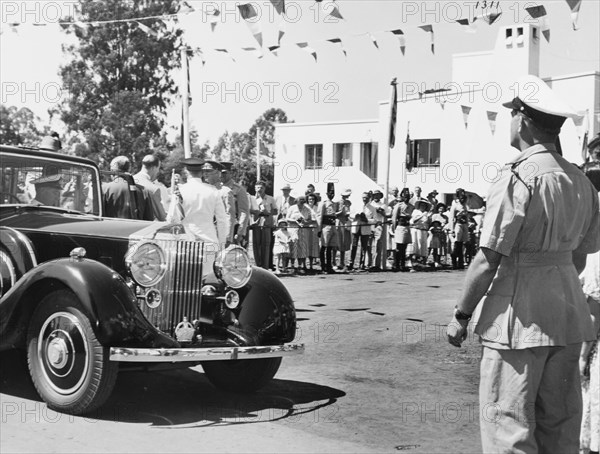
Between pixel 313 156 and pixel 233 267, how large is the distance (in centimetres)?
3742

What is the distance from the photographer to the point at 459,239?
1928 centimetres

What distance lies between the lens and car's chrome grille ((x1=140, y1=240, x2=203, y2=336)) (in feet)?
19.8

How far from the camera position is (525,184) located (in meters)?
3.47

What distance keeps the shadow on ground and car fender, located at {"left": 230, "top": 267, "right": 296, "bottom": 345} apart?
1.50 ft

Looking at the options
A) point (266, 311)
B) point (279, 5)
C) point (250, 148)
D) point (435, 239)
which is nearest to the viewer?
point (266, 311)

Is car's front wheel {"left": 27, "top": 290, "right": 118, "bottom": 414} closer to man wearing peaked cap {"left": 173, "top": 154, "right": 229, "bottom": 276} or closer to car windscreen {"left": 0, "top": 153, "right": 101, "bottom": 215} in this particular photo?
car windscreen {"left": 0, "top": 153, "right": 101, "bottom": 215}

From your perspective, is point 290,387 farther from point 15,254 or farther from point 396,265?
point 396,265

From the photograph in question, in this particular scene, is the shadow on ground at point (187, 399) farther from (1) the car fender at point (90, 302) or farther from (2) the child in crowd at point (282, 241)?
(2) the child in crowd at point (282, 241)

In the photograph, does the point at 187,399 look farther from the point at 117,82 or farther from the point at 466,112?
the point at 117,82

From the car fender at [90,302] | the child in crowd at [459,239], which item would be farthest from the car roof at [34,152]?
the child in crowd at [459,239]

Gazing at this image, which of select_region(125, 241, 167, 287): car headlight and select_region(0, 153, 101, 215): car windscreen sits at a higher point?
select_region(0, 153, 101, 215): car windscreen

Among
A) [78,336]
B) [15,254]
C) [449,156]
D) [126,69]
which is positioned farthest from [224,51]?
[126,69]

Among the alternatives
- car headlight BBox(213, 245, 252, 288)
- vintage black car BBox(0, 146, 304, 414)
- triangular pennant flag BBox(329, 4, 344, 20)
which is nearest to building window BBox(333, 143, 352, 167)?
triangular pennant flag BBox(329, 4, 344, 20)

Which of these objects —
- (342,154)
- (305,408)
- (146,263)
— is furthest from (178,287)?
(342,154)
